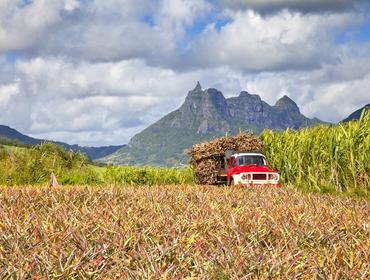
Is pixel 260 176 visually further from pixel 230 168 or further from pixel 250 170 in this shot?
pixel 230 168

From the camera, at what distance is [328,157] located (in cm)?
1997

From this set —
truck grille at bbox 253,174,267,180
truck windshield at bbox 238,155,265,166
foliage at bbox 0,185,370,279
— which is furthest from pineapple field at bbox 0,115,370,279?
truck windshield at bbox 238,155,265,166

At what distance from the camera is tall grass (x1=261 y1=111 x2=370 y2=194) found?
60.6 ft

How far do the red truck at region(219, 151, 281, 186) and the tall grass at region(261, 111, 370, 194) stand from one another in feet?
3.17

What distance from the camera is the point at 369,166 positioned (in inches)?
712

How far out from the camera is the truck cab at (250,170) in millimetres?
21281

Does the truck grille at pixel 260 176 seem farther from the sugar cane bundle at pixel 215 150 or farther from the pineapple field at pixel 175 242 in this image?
the pineapple field at pixel 175 242

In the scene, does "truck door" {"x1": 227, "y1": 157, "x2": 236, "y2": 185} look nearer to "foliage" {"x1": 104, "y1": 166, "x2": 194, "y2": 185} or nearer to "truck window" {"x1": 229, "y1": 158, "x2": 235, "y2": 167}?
"truck window" {"x1": 229, "y1": 158, "x2": 235, "y2": 167}

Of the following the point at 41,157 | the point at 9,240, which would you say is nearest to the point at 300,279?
the point at 9,240

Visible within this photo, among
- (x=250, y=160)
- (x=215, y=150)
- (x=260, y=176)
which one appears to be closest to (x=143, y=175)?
(x=215, y=150)

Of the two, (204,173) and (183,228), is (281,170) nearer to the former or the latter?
(204,173)

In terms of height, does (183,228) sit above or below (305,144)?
below

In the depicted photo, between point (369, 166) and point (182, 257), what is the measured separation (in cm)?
1651

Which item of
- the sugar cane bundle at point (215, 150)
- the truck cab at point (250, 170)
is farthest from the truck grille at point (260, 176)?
the sugar cane bundle at point (215, 150)
